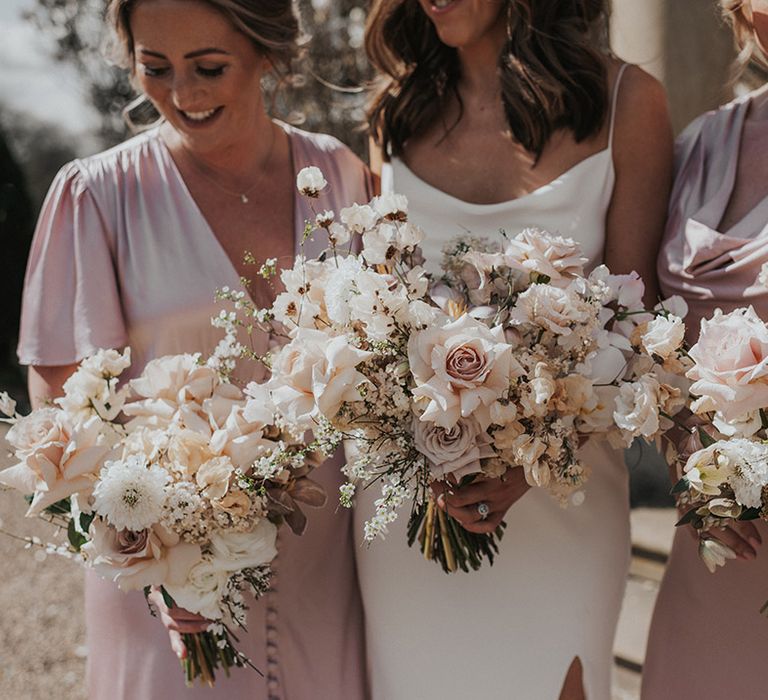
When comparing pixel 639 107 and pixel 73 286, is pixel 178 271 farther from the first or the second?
pixel 639 107

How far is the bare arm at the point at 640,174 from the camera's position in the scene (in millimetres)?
2877

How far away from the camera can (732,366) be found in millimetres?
2100

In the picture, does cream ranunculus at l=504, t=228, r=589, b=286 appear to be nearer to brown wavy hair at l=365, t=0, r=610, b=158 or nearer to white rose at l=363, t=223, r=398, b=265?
white rose at l=363, t=223, r=398, b=265

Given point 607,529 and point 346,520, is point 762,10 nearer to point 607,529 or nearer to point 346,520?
point 607,529

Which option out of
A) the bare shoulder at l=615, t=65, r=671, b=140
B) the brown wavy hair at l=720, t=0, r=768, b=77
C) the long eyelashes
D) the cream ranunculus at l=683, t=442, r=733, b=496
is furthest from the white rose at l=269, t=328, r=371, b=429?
the brown wavy hair at l=720, t=0, r=768, b=77

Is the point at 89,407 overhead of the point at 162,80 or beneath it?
beneath

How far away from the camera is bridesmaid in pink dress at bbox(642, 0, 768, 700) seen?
2.60m

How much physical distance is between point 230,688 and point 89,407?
86 cm

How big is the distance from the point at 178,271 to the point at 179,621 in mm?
934

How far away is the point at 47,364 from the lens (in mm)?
2793

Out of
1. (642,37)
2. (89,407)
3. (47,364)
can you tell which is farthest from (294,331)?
(642,37)

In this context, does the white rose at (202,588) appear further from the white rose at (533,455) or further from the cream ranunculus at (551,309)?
the cream ranunculus at (551,309)

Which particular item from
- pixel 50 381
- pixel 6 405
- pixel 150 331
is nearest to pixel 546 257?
pixel 150 331

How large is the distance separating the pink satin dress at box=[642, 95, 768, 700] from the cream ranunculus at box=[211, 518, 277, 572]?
116 cm
